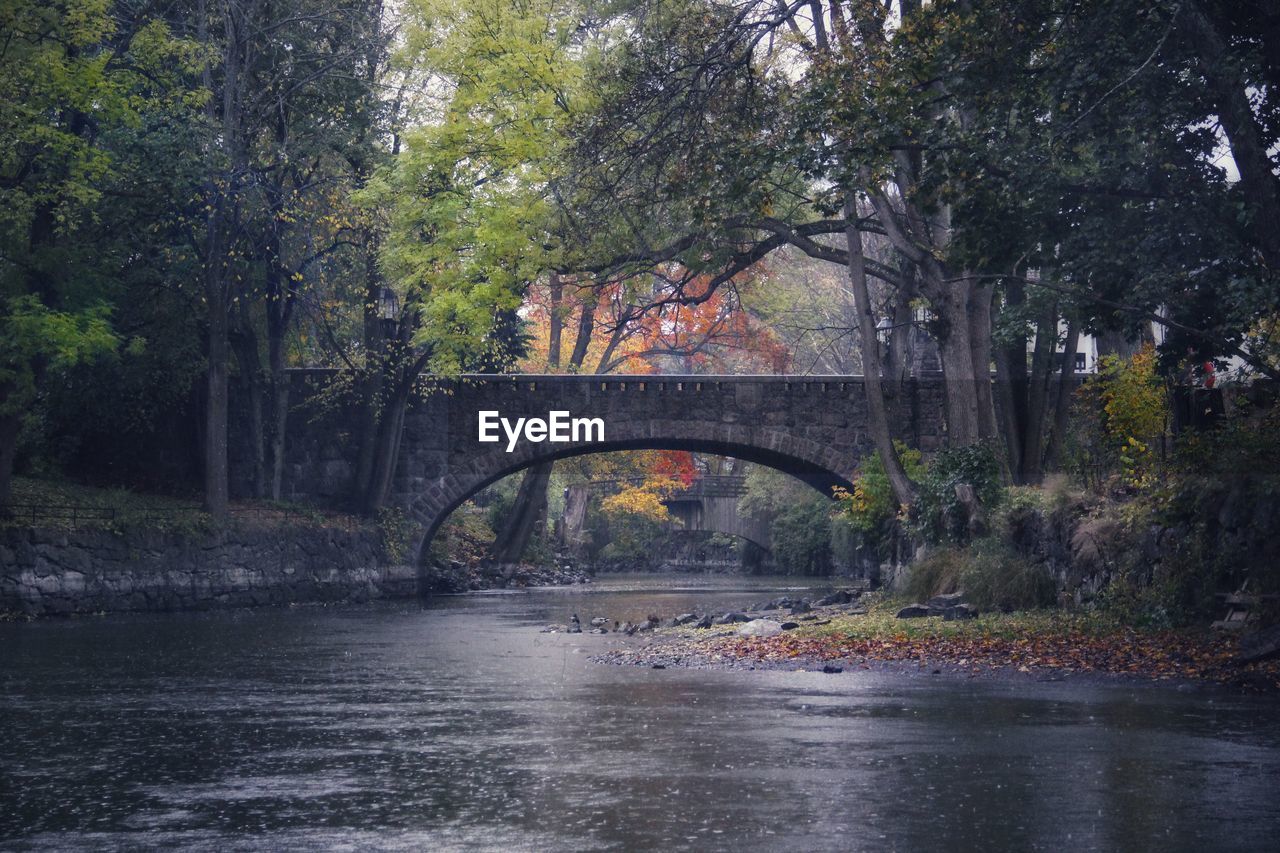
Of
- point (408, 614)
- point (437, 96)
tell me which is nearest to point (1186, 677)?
point (408, 614)

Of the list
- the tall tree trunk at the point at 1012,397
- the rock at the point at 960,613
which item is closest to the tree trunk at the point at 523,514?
the tall tree trunk at the point at 1012,397

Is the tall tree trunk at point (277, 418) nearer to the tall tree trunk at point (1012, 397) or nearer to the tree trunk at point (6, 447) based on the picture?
the tree trunk at point (6, 447)

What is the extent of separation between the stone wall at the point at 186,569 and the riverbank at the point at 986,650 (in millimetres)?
11286

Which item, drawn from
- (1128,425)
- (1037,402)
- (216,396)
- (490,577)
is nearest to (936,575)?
(1128,425)

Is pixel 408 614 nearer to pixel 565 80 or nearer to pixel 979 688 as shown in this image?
pixel 565 80

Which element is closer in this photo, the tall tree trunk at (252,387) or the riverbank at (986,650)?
the riverbank at (986,650)

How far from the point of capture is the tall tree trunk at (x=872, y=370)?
23.5 metres

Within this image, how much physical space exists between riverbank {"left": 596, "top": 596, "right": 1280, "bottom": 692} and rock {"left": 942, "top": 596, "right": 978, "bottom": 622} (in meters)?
0.16

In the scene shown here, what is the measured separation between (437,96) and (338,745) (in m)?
23.0

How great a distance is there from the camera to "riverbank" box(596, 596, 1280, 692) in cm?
1332

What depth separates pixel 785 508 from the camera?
5428cm

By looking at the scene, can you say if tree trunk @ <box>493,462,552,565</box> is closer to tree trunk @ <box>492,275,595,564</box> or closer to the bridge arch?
tree trunk @ <box>492,275,595,564</box>

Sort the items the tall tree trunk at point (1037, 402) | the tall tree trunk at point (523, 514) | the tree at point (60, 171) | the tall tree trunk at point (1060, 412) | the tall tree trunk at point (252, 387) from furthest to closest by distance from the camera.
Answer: the tall tree trunk at point (523, 514) → the tall tree trunk at point (252, 387) → the tall tree trunk at point (1060, 412) → the tall tree trunk at point (1037, 402) → the tree at point (60, 171)

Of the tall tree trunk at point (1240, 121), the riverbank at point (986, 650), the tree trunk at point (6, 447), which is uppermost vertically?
the tall tree trunk at point (1240, 121)
